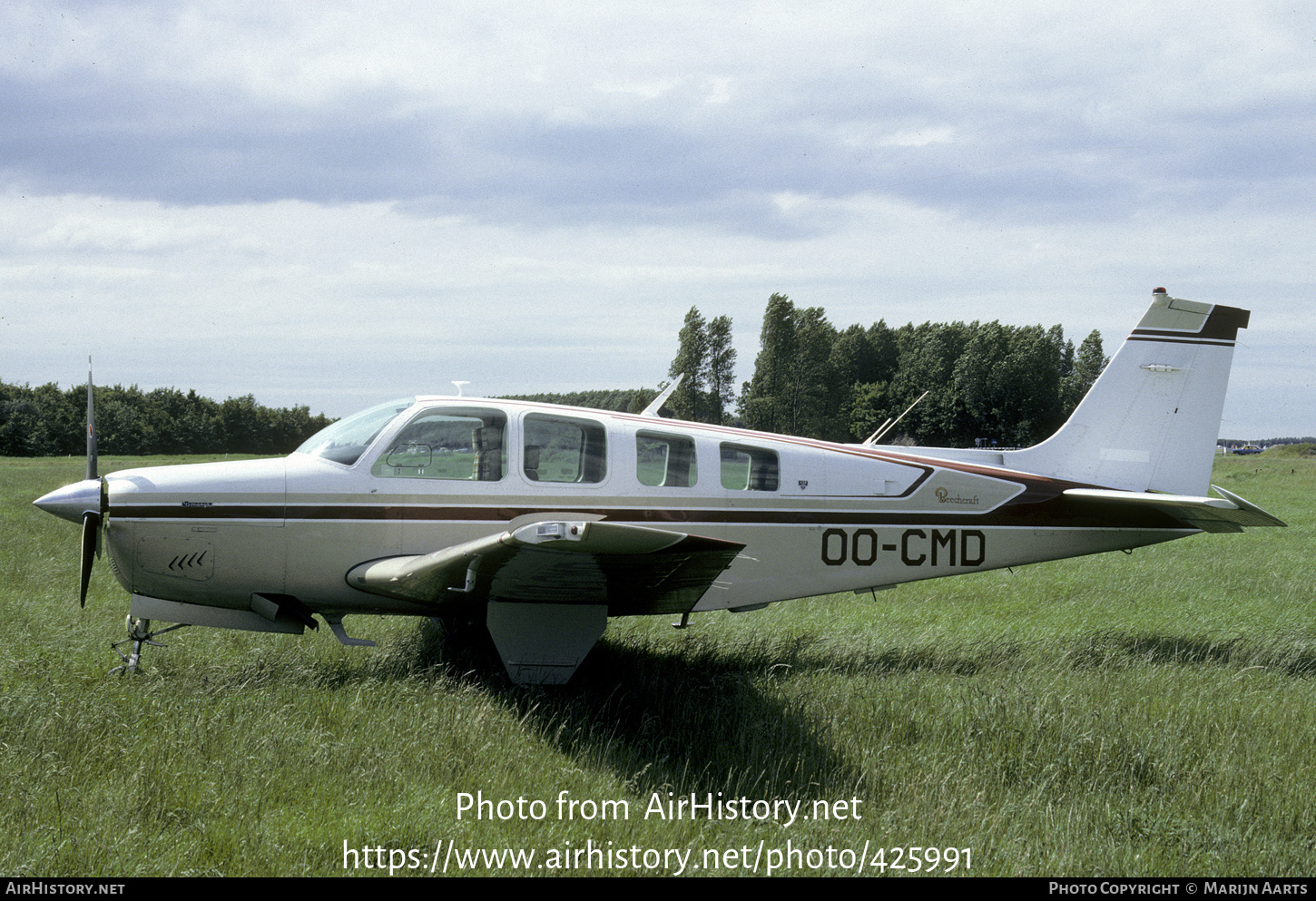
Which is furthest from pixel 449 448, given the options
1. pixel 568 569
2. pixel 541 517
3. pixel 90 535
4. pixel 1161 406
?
pixel 1161 406

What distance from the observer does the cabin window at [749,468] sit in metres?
5.89

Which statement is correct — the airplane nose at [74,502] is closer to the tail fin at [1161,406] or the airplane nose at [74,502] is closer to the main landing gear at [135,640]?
the main landing gear at [135,640]

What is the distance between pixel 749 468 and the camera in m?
5.95

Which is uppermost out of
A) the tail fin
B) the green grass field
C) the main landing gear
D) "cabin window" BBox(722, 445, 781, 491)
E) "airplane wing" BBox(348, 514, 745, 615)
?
the tail fin

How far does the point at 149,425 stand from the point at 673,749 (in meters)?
53.3

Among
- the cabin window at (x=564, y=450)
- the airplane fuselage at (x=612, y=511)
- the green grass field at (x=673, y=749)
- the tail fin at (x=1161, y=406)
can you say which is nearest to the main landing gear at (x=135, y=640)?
the green grass field at (x=673, y=749)

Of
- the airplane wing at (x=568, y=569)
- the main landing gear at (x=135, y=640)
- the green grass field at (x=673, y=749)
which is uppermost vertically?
the airplane wing at (x=568, y=569)

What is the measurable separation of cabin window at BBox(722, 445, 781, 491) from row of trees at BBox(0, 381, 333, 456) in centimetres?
4616

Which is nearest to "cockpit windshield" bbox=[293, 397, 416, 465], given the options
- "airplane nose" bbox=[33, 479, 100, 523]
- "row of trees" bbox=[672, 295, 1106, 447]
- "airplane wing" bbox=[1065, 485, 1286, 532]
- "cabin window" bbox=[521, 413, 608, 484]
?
"cabin window" bbox=[521, 413, 608, 484]

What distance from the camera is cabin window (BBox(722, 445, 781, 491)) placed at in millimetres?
5895

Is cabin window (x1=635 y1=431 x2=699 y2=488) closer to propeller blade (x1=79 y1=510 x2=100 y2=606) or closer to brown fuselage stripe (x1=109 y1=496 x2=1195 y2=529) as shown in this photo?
brown fuselage stripe (x1=109 y1=496 x2=1195 y2=529)

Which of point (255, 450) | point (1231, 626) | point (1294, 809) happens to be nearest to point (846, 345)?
point (255, 450)

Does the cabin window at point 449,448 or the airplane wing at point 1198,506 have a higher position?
the cabin window at point 449,448

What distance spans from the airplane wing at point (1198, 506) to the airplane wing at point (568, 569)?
3710mm
